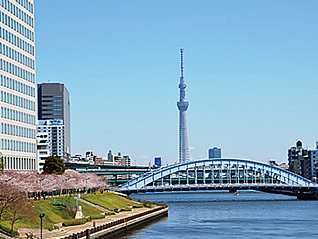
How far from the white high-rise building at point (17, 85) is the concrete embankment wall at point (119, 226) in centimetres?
1932

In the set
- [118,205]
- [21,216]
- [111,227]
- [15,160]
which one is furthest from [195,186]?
[21,216]

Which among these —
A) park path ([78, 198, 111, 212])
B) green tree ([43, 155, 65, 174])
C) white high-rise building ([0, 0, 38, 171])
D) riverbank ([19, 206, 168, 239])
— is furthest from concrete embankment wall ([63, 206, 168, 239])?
white high-rise building ([0, 0, 38, 171])

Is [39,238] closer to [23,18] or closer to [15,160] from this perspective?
[15,160]

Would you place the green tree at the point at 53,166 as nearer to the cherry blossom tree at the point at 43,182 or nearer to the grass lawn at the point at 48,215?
the cherry blossom tree at the point at 43,182

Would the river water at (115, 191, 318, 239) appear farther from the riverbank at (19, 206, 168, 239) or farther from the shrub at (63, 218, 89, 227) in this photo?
the shrub at (63, 218, 89, 227)

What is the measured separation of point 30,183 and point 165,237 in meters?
22.2

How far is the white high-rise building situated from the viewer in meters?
99.9

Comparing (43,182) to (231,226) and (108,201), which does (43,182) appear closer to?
(108,201)

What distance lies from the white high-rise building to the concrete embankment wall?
19.3 meters

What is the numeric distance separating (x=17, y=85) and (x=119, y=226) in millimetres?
30154

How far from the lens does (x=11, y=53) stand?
338 feet

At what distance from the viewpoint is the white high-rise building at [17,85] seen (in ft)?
328

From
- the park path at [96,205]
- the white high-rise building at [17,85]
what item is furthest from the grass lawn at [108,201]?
the white high-rise building at [17,85]

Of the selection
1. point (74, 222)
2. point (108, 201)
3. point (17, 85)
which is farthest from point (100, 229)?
point (108, 201)
